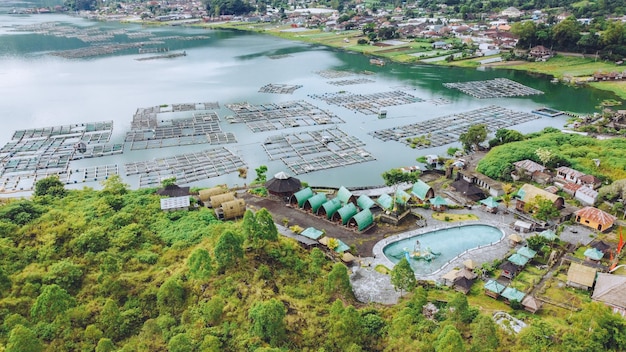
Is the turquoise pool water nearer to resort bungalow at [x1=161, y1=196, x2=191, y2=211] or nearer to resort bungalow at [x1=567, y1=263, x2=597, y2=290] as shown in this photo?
resort bungalow at [x1=567, y1=263, x2=597, y2=290]

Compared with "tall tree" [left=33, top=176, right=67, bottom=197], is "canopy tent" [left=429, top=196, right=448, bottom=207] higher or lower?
higher

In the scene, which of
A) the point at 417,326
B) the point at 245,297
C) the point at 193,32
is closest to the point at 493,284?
the point at 417,326

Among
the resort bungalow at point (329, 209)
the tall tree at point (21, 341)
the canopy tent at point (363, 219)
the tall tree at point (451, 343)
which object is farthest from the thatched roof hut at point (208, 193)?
the tall tree at point (451, 343)

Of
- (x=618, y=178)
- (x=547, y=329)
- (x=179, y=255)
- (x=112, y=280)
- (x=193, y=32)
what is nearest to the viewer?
(x=547, y=329)

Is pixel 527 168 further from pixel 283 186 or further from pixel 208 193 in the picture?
pixel 208 193

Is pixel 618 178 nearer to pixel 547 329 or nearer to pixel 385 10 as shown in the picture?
pixel 547 329

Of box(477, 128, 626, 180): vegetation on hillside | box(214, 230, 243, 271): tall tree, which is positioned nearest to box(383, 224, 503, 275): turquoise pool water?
box(477, 128, 626, 180): vegetation on hillside
